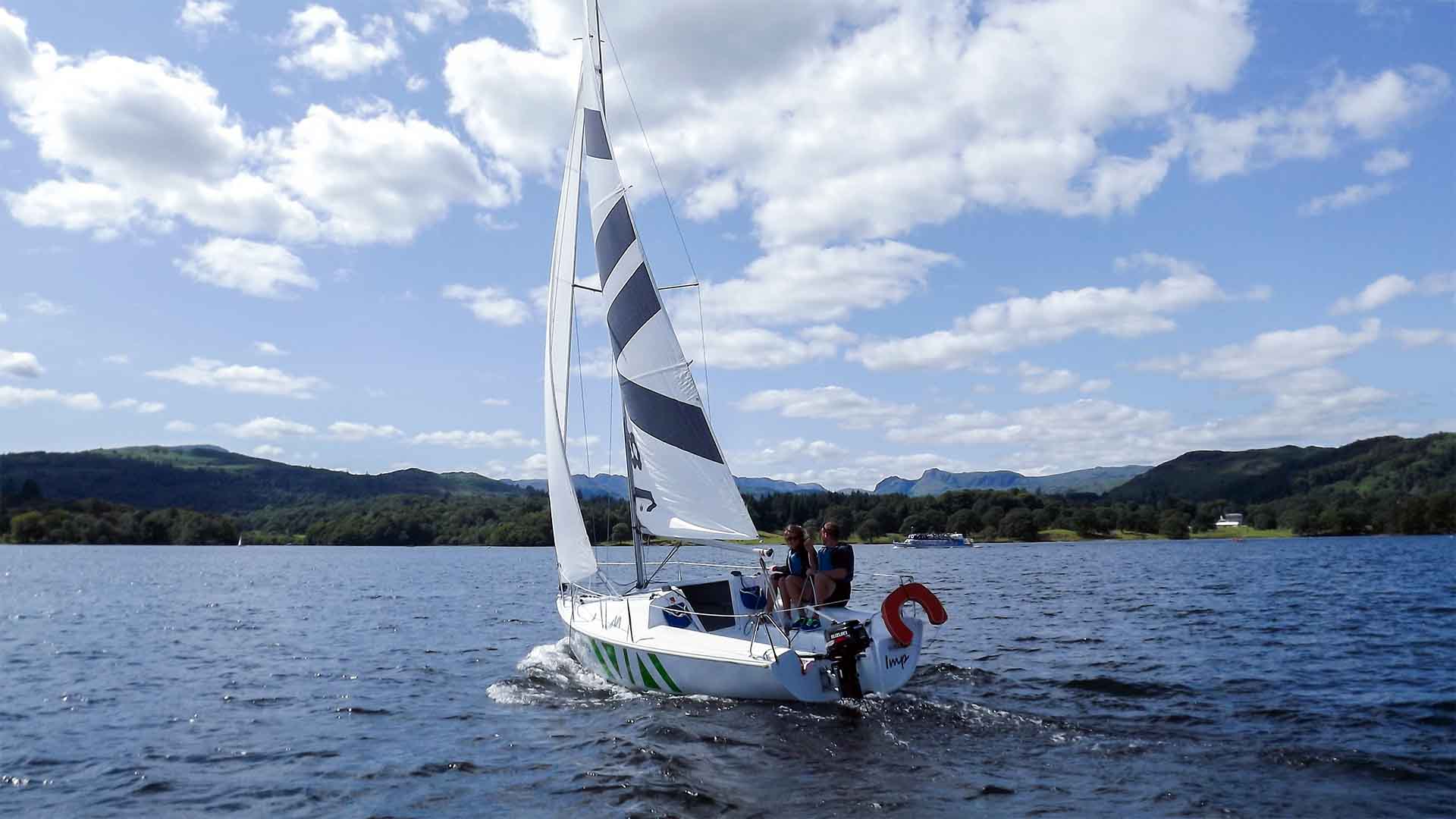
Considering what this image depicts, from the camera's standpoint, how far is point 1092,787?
9031mm

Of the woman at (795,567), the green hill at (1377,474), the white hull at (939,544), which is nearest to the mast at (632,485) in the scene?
the woman at (795,567)

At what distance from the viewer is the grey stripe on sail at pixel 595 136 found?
17.0 meters

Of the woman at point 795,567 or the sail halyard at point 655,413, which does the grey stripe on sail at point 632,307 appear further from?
the woman at point 795,567

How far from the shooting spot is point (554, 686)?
1609cm

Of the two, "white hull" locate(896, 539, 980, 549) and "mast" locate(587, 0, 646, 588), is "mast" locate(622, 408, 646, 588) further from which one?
"white hull" locate(896, 539, 980, 549)

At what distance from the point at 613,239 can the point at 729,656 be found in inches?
319

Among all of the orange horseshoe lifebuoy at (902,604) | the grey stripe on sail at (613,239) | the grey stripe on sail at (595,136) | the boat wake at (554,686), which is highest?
the grey stripe on sail at (595,136)

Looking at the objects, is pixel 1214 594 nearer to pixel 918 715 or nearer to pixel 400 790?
pixel 918 715

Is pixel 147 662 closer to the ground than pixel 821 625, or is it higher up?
closer to the ground

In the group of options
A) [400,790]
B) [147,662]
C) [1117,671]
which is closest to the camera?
[400,790]

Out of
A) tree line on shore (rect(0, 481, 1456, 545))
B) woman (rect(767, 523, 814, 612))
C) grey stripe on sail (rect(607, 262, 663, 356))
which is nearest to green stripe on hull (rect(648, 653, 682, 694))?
woman (rect(767, 523, 814, 612))

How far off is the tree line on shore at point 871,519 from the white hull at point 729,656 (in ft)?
300

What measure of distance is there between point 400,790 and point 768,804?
4348mm

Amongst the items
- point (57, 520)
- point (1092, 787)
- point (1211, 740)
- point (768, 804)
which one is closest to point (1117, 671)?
point (1211, 740)
